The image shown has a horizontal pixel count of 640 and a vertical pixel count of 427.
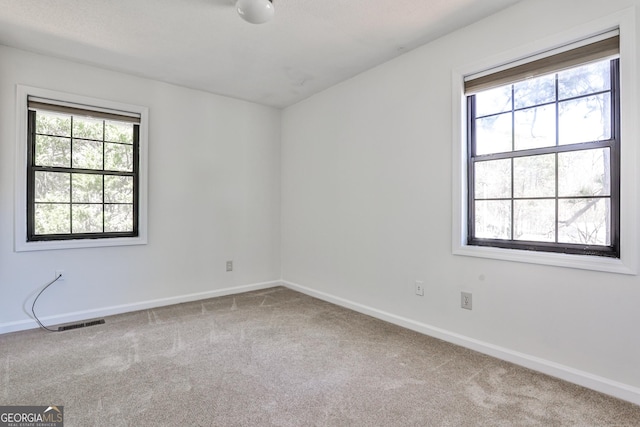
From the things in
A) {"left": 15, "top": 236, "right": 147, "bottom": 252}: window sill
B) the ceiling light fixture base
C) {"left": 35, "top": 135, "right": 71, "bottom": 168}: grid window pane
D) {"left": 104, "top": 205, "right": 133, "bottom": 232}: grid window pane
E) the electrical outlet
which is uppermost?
the ceiling light fixture base

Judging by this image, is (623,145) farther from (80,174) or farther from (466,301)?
(80,174)

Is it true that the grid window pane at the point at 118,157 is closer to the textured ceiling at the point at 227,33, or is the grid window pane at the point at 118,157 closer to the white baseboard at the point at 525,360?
A: the textured ceiling at the point at 227,33

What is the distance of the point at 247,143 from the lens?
4.45 m

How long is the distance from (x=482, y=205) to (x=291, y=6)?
2.13m

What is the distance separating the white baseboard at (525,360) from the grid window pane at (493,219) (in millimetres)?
847

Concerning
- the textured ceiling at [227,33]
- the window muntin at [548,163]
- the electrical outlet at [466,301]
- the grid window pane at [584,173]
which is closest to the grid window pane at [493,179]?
the window muntin at [548,163]

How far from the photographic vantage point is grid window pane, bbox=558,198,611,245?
205cm

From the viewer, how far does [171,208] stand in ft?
12.6

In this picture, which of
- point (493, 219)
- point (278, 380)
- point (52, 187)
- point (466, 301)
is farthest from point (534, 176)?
point (52, 187)

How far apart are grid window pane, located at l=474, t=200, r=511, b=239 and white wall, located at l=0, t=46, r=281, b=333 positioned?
2843 millimetres

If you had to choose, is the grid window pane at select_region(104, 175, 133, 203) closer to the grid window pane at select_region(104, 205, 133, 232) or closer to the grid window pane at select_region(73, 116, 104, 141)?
the grid window pane at select_region(104, 205, 133, 232)

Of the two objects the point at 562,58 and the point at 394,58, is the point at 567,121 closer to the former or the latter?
the point at 562,58

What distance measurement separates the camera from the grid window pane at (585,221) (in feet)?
6.72

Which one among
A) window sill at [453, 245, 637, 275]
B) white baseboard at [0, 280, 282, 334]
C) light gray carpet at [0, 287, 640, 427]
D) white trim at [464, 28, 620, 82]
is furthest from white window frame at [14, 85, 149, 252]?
white trim at [464, 28, 620, 82]
